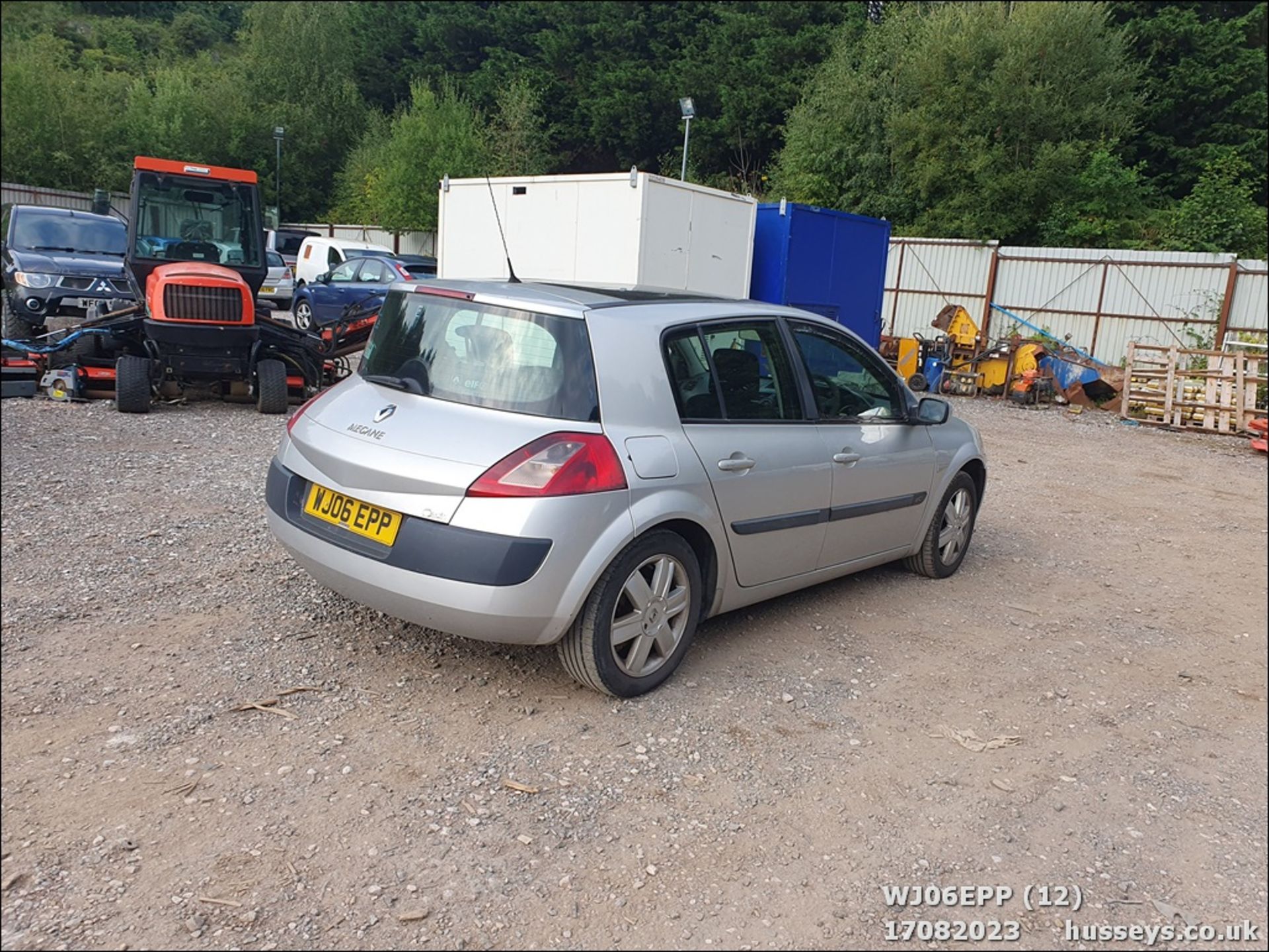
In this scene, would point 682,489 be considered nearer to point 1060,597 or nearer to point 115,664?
point 115,664

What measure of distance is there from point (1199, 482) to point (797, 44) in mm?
29195

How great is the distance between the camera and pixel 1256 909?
106 inches

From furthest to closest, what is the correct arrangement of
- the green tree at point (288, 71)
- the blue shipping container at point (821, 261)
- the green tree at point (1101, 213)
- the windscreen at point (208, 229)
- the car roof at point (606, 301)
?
the green tree at point (1101, 213) → the blue shipping container at point (821, 261) → the windscreen at point (208, 229) → the car roof at point (606, 301) → the green tree at point (288, 71)

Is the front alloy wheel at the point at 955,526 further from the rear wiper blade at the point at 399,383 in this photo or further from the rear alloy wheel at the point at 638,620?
the rear wiper blade at the point at 399,383

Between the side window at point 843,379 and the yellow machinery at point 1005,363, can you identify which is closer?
the side window at point 843,379

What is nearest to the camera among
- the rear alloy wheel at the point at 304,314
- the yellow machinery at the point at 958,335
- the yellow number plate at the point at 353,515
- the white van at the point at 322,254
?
the yellow number plate at the point at 353,515

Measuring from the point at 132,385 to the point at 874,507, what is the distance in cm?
739

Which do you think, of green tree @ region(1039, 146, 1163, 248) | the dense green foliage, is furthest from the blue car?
green tree @ region(1039, 146, 1163, 248)

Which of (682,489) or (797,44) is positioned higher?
(797,44)

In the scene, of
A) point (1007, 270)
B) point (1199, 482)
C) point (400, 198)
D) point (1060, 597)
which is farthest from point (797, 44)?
point (1060, 597)

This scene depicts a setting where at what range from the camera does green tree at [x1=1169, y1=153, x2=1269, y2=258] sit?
Answer: 71.6ft

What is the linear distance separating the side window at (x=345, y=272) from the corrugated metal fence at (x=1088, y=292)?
11286 mm

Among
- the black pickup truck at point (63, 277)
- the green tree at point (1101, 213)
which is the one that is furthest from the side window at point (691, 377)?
the green tree at point (1101, 213)

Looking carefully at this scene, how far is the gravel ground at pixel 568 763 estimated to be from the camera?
2461mm
